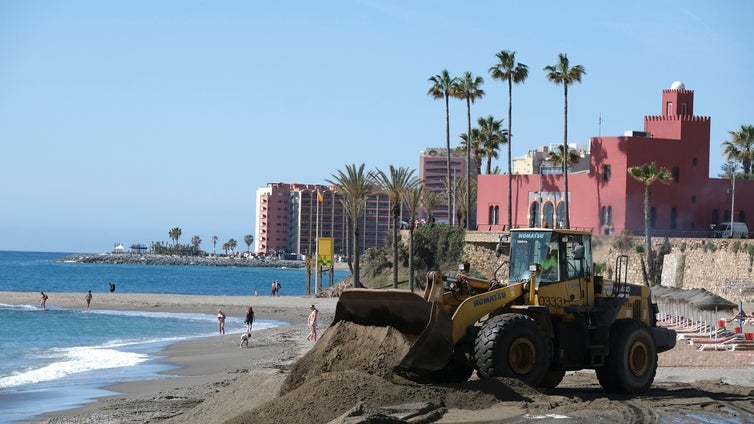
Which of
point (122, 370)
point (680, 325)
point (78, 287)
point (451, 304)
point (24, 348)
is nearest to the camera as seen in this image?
point (451, 304)

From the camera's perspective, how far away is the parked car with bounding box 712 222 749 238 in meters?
53.5

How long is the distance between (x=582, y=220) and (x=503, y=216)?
20.5 feet

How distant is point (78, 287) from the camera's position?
105 m

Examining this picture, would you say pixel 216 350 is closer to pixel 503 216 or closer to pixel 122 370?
pixel 122 370

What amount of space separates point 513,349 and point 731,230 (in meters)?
41.4

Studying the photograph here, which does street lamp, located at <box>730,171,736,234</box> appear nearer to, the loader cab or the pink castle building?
the pink castle building

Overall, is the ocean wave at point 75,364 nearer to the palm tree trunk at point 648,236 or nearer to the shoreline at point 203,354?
the shoreline at point 203,354

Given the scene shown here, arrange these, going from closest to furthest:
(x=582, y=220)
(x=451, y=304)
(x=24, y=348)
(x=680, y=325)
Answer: (x=451, y=304), (x=680, y=325), (x=24, y=348), (x=582, y=220)

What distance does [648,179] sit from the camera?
5184 cm

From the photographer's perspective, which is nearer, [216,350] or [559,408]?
[559,408]

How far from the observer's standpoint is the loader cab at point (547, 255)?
53.4 feet

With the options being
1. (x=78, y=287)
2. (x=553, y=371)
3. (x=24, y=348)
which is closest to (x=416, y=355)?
(x=553, y=371)

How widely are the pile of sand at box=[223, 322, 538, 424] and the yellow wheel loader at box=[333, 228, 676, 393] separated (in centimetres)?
26

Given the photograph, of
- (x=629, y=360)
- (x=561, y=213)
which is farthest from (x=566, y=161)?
(x=629, y=360)
